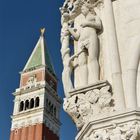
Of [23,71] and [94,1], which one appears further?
[23,71]

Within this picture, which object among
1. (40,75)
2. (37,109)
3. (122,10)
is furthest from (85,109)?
(40,75)

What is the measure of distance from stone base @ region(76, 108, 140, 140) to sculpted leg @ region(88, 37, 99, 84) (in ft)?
1.64

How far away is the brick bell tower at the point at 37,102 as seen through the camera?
54.2 m

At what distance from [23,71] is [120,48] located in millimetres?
59289

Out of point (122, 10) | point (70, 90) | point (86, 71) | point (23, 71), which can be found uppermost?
point (23, 71)

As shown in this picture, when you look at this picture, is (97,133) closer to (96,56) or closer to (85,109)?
(85,109)

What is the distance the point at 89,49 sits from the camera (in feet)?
11.6

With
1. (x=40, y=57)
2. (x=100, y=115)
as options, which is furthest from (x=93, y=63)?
(x=40, y=57)

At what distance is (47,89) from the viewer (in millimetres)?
58188

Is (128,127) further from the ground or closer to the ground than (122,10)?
closer to the ground

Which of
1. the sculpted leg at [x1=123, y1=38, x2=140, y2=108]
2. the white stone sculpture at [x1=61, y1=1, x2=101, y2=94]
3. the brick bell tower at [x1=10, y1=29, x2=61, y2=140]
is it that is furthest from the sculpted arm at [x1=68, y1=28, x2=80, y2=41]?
the brick bell tower at [x1=10, y1=29, x2=61, y2=140]

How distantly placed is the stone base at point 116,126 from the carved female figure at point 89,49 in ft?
1.61

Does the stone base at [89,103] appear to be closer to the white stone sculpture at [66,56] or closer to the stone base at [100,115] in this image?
the stone base at [100,115]

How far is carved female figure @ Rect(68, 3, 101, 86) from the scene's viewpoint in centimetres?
345
